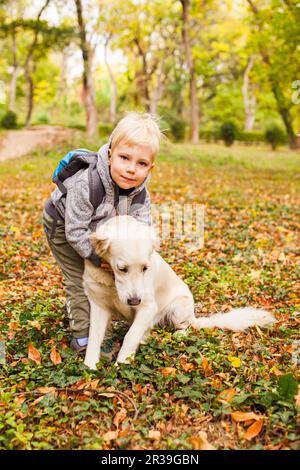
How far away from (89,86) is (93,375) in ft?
72.5

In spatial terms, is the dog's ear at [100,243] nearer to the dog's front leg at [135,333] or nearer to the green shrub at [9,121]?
the dog's front leg at [135,333]

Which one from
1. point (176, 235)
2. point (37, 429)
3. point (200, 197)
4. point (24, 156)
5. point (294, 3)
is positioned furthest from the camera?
point (24, 156)

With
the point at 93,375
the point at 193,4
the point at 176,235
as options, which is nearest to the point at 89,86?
the point at 193,4

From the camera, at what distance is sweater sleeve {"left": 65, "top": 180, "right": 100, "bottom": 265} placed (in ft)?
11.2

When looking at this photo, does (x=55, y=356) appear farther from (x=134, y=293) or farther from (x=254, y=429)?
(x=254, y=429)

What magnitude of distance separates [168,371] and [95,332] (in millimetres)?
618

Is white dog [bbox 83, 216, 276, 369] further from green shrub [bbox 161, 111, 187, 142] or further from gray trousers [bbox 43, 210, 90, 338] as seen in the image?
green shrub [bbox 161, 111, 187, 142]

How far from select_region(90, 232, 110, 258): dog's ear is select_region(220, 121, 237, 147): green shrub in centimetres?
Result: 3043

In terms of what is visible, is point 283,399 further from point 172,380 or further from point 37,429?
point 37,429

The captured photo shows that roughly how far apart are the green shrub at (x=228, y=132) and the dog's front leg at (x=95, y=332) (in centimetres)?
3024

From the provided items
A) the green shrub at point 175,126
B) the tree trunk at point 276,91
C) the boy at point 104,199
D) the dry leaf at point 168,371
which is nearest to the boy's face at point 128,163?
the boy at point 104,199

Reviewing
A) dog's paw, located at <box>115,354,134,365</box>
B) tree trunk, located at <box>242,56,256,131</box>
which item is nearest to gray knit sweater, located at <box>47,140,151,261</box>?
dog's paw, located at <box>115,354,134,365</box>

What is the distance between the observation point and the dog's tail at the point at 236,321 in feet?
13.4
